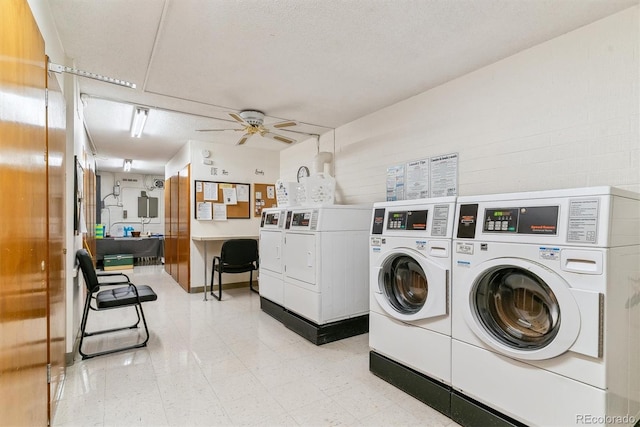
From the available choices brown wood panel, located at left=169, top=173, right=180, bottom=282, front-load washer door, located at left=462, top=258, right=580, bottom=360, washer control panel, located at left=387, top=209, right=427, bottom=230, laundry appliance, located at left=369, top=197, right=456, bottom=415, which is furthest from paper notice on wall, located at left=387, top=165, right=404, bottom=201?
brown wood panel, located at left=169, top=173, right=180, bottom=282

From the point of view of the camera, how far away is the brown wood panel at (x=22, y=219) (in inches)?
42.6

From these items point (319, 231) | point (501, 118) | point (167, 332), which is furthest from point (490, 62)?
point (167, 332)

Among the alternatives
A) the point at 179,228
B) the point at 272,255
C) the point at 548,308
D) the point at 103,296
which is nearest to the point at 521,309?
the point at 548,308

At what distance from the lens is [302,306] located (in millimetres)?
3350

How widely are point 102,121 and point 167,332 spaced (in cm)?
299

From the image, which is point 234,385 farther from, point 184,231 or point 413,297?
point 184,231

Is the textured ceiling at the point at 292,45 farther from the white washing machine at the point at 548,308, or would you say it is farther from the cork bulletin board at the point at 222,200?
the cork bulletin board at the point at 222,200

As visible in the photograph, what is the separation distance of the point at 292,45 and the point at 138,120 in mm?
2841

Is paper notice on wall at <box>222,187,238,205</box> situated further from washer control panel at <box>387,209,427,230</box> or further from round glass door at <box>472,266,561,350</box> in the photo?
round glass door at <box>472,266,561,350</box>

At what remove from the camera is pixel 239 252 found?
4.80 m

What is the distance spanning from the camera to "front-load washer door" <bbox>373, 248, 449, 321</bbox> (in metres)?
2.05

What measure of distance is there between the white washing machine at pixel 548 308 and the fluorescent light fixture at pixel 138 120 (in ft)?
12.3

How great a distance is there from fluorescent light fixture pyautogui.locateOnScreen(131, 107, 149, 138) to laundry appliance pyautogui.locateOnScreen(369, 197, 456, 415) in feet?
10.2

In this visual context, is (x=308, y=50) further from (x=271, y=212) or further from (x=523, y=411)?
(x=523, y=411)
